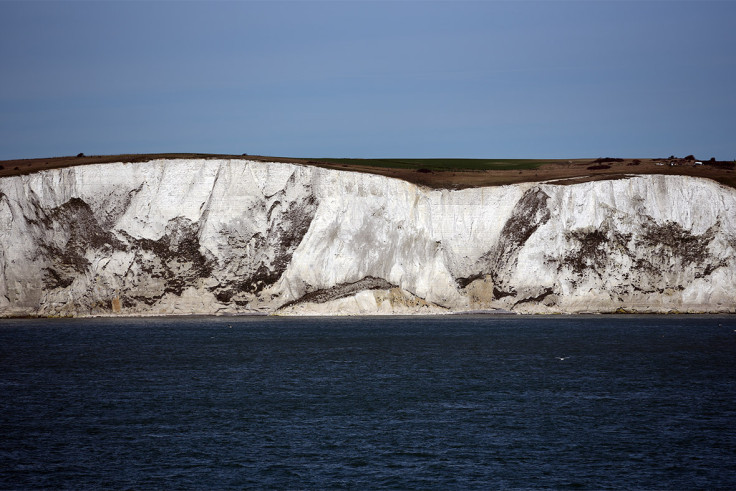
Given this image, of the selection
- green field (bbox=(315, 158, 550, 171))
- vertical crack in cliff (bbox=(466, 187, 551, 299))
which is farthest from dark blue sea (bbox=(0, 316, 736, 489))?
Answer: green field (bbox=(315, 158, 550, 171))

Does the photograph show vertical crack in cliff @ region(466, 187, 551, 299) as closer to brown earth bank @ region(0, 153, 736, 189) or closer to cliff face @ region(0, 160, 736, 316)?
cliff face @ region(0, 160, 736, 316)

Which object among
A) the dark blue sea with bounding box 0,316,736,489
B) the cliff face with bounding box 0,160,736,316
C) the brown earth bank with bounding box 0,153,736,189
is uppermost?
the brown earth bank with bounding box 0,153,736,189

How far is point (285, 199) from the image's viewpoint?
66062mm

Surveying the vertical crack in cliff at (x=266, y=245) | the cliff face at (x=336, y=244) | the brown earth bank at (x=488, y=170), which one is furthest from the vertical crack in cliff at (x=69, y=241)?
the vertical crack in cliff at (x=266, y=245)

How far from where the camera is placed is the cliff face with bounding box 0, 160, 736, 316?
64.3m

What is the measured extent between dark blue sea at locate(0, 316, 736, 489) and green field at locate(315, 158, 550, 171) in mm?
31005

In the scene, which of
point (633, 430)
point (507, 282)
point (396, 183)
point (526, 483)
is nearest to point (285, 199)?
point (396, 183)

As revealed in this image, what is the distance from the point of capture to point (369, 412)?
94.6 ft

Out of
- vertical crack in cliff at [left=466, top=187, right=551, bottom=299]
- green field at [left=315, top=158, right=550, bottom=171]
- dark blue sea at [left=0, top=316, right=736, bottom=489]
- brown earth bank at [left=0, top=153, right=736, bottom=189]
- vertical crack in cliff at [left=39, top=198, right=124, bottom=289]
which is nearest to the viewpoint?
dark blue sea at [left=0, top=316, right=736, bottom=489]

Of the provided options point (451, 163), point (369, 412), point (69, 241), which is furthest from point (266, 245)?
point (369, 412)

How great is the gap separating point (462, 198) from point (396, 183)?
538 centimetres

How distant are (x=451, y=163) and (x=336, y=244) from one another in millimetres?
26827

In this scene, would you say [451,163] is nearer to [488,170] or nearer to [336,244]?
[488,170]

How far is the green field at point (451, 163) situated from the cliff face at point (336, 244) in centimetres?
1387
